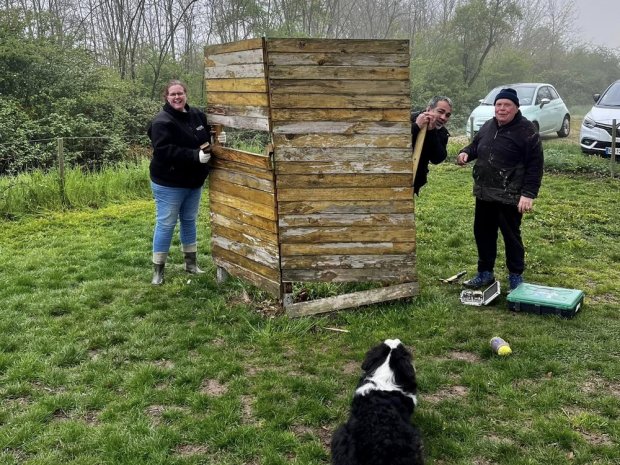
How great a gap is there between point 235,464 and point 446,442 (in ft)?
3.93


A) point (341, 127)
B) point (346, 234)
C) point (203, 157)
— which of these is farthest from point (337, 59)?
point (203, 157)

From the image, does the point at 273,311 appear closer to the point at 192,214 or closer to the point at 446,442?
the point at 192,214

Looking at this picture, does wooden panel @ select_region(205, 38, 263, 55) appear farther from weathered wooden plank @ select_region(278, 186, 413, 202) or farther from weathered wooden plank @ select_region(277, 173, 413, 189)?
weathered wooden plank @ select_region(278, 186, 413, 202)

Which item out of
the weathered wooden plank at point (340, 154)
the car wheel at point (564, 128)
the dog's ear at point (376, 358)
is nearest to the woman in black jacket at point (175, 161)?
the weathered wooden plank at point (340, 154)

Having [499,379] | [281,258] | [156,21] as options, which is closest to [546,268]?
[499,379]

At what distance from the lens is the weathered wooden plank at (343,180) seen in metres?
4.45

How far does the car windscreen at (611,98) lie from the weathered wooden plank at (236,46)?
1000 centimetres

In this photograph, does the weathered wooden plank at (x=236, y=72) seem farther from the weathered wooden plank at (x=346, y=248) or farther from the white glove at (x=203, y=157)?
the weathered wooden plank at (x=346, y=248)

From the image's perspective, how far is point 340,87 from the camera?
4.32 metres

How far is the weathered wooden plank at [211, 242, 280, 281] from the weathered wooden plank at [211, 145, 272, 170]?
91cm

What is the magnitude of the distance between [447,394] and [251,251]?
7.34 ft

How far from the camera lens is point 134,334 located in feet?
14.6

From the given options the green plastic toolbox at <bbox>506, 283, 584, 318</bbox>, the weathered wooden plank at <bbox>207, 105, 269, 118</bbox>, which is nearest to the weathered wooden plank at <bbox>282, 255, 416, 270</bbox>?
the green plastic toolbox at <bbox>506, 283, 584, 318</bbox>

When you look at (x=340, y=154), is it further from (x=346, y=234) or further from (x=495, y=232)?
(x=495, y=232)
